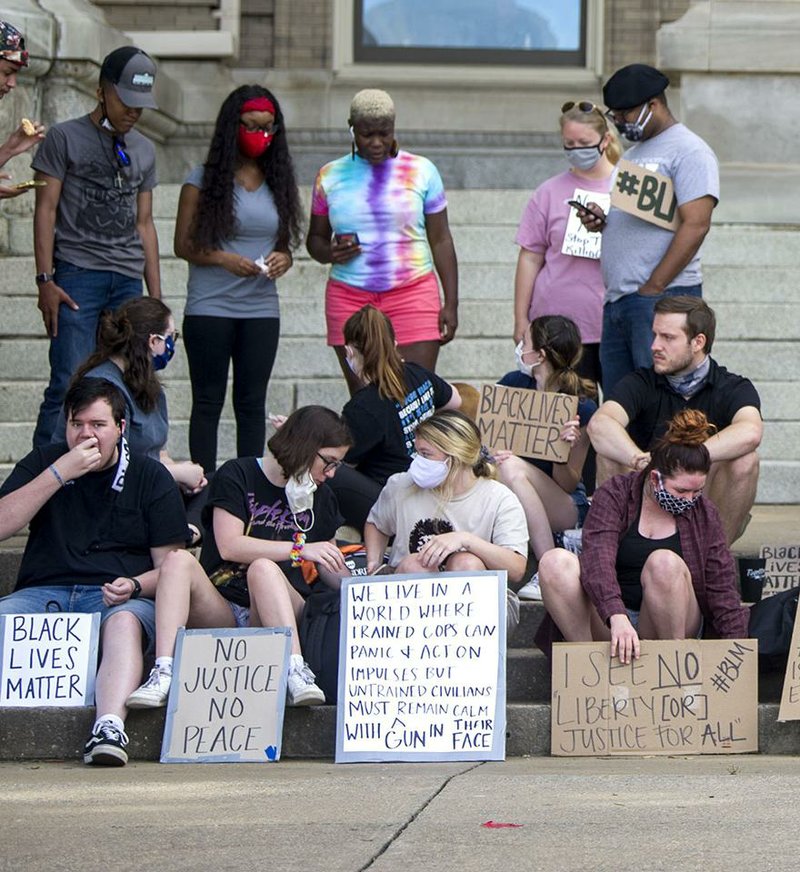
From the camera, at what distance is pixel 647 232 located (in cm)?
852

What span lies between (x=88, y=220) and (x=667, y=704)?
3631 mm

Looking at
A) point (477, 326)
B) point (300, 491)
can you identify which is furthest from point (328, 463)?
point (477, 326)

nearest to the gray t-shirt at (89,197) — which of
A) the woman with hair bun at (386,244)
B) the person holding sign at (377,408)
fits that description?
the woman with hair bun at (386,244)

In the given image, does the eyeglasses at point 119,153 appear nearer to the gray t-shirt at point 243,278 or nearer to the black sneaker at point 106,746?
the gray t-shirt at point 243,278

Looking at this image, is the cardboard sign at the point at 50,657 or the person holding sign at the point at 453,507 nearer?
the cardboard sign at the point at 50,657

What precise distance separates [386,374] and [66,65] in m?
5.21

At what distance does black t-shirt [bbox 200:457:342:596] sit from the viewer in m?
7.16

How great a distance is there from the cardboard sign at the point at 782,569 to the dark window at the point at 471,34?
930 cm

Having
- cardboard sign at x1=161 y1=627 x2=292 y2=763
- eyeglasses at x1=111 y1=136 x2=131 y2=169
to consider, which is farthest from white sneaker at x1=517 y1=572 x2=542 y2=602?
eyeglasses at x1=111 y1=136 x2=131 y2=169

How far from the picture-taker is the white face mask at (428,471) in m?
7.15

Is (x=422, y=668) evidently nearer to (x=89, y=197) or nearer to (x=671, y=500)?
(x=671, y=500)

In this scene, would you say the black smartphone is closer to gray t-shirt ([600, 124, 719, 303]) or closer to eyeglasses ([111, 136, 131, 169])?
eyeglasses ([111, 136, 131, 169])

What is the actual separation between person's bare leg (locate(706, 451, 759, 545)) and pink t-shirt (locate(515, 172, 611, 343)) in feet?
5.12

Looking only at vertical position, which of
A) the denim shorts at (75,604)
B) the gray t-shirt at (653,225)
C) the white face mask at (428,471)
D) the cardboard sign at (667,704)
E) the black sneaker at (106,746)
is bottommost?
the black sneaker at (106,746)
